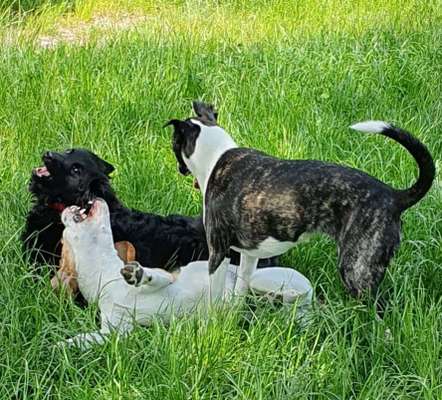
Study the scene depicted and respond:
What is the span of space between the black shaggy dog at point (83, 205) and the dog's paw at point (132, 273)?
0.64 metres

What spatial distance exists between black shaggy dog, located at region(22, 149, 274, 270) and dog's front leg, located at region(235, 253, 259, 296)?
0.26 metres

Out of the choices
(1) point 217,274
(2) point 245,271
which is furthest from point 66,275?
(2) point 245,271

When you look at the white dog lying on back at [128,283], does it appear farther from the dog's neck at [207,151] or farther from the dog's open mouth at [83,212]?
the dog's neck at [207,151]

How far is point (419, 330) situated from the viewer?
10.1 ft

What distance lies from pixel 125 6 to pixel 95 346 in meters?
5.59

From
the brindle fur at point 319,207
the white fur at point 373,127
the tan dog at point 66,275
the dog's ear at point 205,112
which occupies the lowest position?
the tan dog at point 66,275

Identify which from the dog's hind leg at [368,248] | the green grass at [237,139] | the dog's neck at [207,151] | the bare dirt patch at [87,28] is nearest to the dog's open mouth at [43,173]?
the green grass at [237,139]

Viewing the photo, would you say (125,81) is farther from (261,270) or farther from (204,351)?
(204,351)

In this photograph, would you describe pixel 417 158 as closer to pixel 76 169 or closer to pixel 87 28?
pixel 76 169

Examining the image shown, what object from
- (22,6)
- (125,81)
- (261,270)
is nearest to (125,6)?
(22,6)

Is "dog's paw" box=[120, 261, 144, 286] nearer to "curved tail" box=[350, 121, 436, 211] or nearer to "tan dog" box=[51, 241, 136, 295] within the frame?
"tan dog" box=[51, 241, 136, 295]

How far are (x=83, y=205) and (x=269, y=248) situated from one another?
910 millimetres

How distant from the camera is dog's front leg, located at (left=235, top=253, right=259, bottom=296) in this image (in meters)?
3.59

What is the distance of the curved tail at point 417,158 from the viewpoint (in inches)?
125
